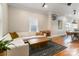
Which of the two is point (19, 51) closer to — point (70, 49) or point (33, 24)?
point (70, 49)

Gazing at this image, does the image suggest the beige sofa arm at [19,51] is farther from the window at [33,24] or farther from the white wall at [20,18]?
the window at [33,24]

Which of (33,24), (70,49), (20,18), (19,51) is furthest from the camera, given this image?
(33,24)

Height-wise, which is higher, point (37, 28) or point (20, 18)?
point (20, 18)

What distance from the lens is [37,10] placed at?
6219mm

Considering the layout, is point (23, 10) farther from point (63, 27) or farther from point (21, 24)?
point (63, 27)

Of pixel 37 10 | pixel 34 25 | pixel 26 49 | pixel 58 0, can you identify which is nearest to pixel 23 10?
pixel 37 10

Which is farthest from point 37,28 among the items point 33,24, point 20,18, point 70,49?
point 70,49

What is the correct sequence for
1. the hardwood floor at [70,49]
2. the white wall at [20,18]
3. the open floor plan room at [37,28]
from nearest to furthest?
the hardwood floor at [70,49], the open floor plan room at [37,28], the white wall at [20,18]

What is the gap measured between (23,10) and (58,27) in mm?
3972

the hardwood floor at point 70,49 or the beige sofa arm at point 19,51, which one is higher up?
the beige sofa arm at point 19,51

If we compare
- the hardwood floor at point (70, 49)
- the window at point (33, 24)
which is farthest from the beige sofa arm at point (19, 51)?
the window at point (33, 24)

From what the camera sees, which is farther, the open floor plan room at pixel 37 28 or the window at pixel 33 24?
the window at pixel 33 24

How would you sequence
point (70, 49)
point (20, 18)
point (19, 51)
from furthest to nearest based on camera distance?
point (20, 18), point (70, 49), point (19, 51)

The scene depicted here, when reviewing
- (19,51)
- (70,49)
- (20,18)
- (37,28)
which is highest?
(20,18)
